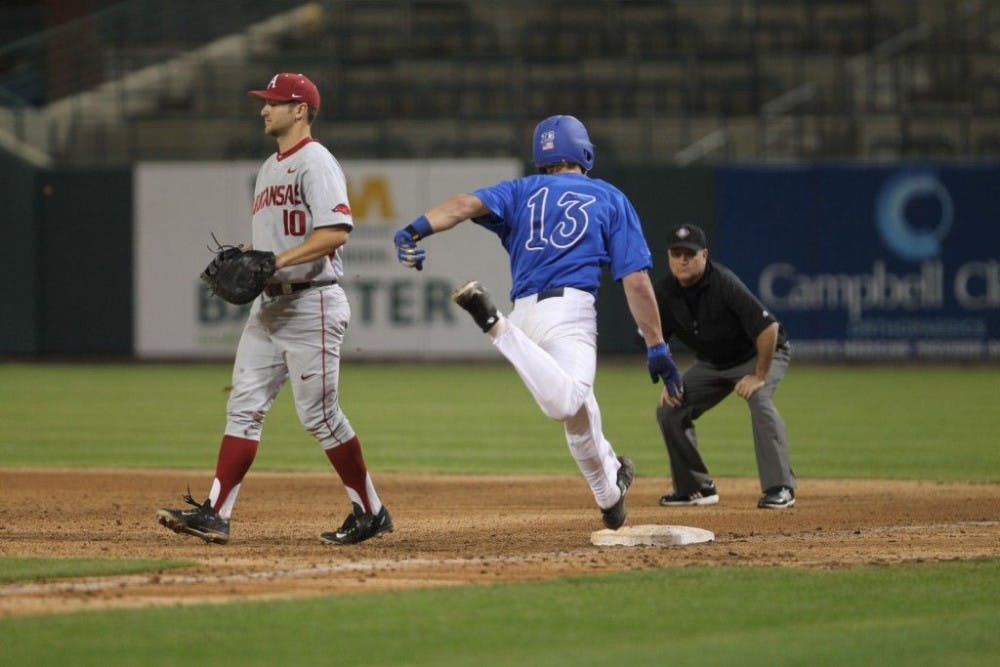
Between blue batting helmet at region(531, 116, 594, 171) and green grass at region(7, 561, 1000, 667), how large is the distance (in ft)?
6.85

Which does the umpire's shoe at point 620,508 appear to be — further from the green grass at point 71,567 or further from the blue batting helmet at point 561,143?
the green grass at point 71,567

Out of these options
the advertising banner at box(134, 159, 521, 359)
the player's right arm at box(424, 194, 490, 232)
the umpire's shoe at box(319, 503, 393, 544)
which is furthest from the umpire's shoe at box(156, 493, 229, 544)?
the advertising banner at box(134, 159, 521, 359)

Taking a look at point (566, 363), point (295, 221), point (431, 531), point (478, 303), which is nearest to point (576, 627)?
point (478, 303)

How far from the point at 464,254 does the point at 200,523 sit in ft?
56.4

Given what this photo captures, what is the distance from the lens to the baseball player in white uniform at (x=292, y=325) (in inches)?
287

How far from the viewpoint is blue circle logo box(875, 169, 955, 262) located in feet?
77.5

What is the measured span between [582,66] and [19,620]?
22.2 metres

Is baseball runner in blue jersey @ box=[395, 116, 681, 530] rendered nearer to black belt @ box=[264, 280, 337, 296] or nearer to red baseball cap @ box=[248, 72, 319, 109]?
black belt @ box=[264, 280, 337, 296]

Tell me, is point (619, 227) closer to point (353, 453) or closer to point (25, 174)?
point (353, 453)

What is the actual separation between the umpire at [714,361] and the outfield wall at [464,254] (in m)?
13.4

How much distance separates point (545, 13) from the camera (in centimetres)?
2766

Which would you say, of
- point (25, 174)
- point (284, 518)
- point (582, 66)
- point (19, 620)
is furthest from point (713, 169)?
point (19, 620)

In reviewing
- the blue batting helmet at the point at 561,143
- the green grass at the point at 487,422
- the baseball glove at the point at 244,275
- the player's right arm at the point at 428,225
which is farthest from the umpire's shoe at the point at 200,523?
the green grass at the point at 487,422

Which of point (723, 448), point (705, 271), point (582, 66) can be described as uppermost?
point (582, 66)
